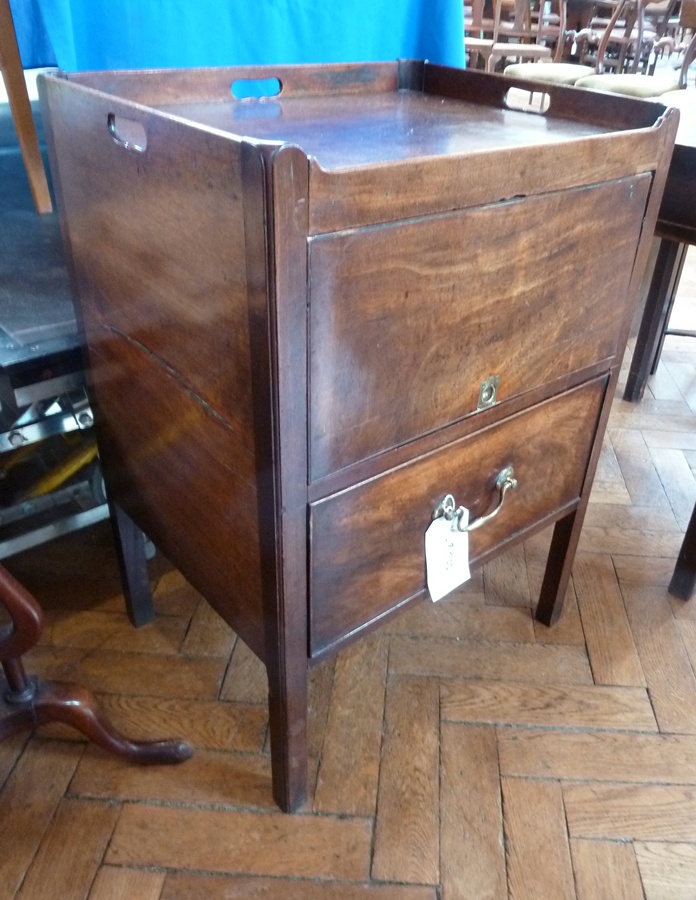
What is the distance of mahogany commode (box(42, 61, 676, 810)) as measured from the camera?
0.54 metres

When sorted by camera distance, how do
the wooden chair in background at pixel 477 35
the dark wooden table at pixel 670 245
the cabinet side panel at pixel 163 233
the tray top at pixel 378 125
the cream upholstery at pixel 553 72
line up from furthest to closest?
1. the wooden chair in background at pixel 477 35
2. the cream upholstery at pixel 553 72
3. the dark wooden table at pixel 670 245
4. the tray top at pixel 378 125
5. the cabinet side panel at pixel 163 233

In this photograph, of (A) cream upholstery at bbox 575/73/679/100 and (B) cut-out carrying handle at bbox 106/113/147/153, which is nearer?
(B) cut-out carrying handle at bbox 106/113/147/153

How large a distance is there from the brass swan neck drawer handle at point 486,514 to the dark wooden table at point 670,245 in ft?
1.38

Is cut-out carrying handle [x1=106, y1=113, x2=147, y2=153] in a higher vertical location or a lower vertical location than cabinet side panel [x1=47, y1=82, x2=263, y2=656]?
higher

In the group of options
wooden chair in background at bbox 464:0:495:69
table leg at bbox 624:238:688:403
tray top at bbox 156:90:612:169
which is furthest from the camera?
wooden chair in background at bbox 464:0:495:69

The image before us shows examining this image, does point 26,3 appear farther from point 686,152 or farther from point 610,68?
point 610,68

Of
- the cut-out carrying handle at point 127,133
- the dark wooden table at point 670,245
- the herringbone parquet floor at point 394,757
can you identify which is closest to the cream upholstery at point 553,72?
the dark wooden table at point 670,245

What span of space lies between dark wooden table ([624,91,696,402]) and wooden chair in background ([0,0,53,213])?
86 centimetres

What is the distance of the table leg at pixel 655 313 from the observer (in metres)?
1.55

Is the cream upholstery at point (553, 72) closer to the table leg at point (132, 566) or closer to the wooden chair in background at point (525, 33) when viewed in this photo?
the wooden chair in background at point (525, 33)

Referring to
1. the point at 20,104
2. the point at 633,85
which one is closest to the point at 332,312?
the point at 20,104

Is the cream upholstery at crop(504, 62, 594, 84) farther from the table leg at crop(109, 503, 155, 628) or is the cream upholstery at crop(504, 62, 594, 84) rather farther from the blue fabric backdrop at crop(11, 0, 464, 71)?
the table leg at crop(109, 503, 155, 628)

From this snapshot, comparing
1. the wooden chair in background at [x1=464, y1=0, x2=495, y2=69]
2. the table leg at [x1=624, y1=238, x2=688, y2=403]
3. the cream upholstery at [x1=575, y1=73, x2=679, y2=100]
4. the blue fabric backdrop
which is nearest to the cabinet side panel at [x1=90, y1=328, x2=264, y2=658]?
A: the blue fabric backdrop

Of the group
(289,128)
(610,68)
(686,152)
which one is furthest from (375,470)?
(610,68)
